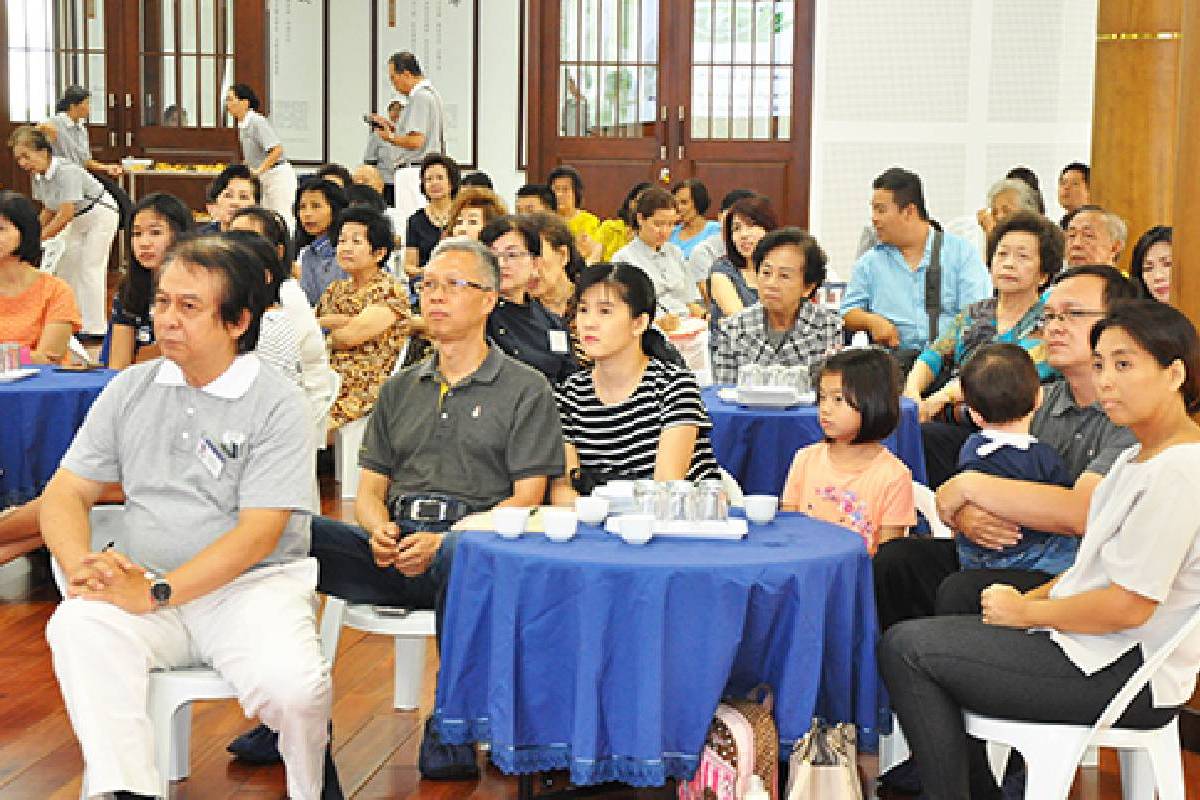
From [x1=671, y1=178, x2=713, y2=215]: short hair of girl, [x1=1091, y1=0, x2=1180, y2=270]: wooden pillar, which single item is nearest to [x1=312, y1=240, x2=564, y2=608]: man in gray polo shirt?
[x1=1091, y1=0, x2=1180, y2=270]: wooden pillar

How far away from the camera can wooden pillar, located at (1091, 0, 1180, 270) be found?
27.5 ft

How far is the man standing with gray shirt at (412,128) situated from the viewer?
40.2 ft

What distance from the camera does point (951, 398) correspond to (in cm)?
615

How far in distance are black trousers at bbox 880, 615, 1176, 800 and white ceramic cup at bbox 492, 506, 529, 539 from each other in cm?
80

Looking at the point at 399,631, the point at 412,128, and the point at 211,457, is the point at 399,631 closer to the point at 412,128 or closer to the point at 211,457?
the point at 211,457

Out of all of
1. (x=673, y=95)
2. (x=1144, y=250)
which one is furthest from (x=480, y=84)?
(x=1144, y=250)

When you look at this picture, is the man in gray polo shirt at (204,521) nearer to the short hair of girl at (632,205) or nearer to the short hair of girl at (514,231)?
the short hair of girl at (514,231)

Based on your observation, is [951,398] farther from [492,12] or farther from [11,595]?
[492,12]

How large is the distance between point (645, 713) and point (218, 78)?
42.2 ft

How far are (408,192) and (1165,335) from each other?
9.48 m

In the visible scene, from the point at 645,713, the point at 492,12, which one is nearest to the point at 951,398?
the point at 645,713

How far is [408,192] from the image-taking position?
1227 cm

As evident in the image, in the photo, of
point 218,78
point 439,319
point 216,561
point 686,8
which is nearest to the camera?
point 216,561

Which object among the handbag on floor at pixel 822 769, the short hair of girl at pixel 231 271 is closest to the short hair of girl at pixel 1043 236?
the handbag on floor at pixel 822 769
